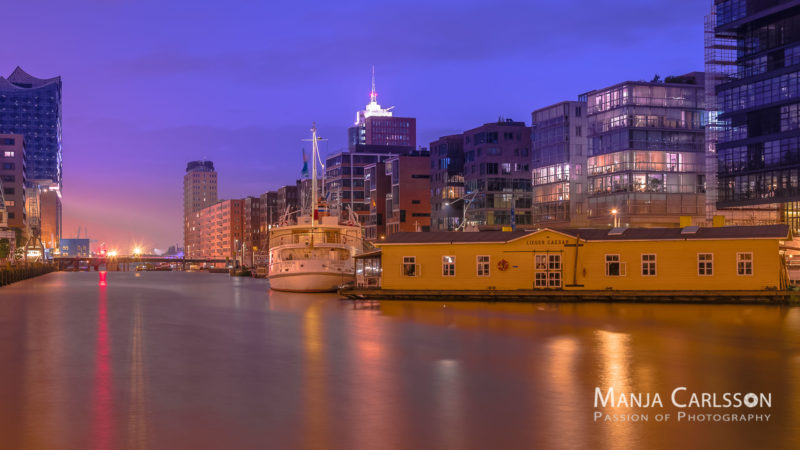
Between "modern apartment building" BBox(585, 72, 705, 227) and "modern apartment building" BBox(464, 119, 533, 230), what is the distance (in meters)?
26.8

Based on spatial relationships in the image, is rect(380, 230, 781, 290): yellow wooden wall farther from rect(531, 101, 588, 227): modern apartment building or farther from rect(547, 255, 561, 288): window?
rect(531, 101, 588, 227): modern apartment building

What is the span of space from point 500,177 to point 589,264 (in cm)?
8033

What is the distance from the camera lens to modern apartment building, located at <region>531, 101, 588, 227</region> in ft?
379

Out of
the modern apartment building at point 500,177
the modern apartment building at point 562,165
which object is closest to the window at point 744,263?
the modern apartment building at point 562,165

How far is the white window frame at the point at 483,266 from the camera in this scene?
5869 centimetres

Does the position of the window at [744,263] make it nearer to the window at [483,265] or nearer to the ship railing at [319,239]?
the window at [483,265]

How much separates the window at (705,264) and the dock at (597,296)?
1.57 m

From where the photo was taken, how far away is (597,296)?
5625 centimetres

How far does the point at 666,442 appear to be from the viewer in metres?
16.5

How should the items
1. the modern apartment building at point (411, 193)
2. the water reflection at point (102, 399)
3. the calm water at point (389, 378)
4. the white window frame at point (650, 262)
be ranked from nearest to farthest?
the water reflection at point (102, 399)
the calm water at point (389, 378)
the white window frame at point (650, 262)
the modern apartment building at point (411, 193)

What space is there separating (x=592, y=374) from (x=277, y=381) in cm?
971

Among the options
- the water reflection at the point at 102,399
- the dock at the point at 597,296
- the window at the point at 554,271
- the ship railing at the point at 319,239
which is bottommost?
the water reflection at the point at 102,399

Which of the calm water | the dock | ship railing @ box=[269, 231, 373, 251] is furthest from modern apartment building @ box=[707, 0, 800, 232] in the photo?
the calm water

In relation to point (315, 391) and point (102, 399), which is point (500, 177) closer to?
point (315, 391)
